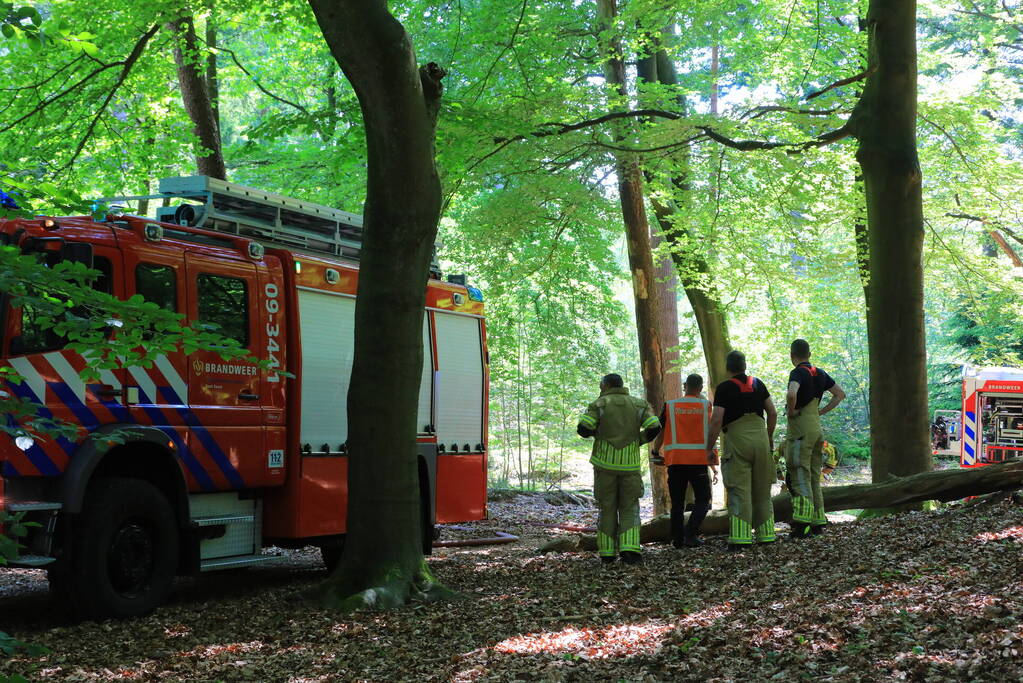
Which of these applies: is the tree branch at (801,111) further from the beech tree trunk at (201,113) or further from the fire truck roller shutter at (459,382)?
the beech tree trunk at (201,113)

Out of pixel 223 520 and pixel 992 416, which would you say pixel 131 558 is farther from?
pixel 992 416

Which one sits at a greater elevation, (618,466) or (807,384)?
(807,384)

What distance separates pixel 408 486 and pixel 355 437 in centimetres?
55

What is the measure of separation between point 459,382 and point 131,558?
4.27 meters

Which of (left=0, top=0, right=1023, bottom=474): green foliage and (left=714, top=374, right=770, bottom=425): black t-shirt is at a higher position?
(left=0, top=0, right=1023, bottom=474): green foliage

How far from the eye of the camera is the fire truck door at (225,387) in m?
8.09

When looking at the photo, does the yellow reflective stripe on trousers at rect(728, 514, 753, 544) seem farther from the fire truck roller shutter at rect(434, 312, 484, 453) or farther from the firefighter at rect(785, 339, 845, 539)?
the fire truck roller shutter at rect(434, 312, 484, 453)

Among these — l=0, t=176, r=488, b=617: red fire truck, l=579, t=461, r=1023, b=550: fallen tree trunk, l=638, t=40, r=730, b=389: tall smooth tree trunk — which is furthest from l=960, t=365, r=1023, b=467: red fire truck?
l=0, t=176, r=488, b=617: red fire truck

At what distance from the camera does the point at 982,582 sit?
6.26 m

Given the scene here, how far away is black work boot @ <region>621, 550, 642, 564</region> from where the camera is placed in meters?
9.45

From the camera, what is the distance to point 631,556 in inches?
373

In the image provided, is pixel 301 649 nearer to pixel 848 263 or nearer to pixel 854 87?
pixel 854 87

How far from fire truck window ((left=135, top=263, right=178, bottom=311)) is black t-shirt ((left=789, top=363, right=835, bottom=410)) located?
570 cm

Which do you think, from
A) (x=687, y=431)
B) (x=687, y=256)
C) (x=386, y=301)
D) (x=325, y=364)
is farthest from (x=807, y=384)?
(x=687, y=256)
